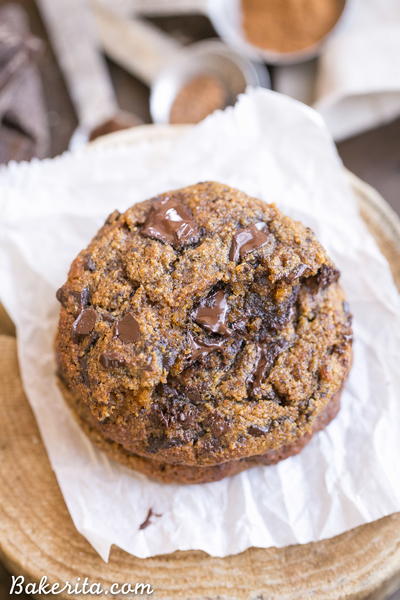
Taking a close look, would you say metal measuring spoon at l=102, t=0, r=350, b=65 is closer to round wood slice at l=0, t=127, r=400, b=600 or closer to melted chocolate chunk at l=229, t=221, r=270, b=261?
melted chocolate chunk at l=229, t=221, r=270, b=261

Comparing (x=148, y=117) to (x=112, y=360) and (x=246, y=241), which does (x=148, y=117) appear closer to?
(x=246, y=241)

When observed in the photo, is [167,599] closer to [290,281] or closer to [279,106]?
[290,281]

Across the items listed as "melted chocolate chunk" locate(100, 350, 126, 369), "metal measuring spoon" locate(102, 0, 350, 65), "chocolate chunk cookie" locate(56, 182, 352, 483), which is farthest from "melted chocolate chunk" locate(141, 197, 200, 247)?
"metal measuring spoon" locate(102, 0, 350, 65)

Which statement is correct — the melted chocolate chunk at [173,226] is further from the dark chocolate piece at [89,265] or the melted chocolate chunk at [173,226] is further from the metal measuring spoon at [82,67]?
the metal measuring spoon at [82,67]

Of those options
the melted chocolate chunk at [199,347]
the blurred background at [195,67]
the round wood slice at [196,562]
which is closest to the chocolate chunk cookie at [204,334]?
the melted chocolate chunk at [199,347]

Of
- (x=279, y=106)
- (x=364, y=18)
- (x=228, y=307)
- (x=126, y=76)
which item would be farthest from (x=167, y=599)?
(x=364, y=18)

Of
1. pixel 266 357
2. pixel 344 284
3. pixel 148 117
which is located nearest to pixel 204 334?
pixel 266 357
